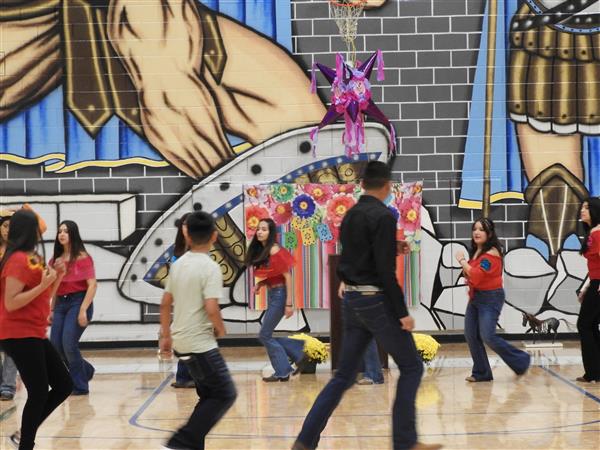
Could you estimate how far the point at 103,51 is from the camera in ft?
48.2

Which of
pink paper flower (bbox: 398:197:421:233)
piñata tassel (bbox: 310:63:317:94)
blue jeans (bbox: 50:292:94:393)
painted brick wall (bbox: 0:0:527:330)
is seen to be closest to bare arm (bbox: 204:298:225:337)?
blue jeans (bbox: 50:292:94:393)

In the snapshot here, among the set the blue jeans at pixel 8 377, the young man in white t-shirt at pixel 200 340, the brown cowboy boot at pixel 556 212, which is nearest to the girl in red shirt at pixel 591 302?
the brown cowboy boot at pixel 556 212

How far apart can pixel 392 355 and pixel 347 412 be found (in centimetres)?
259

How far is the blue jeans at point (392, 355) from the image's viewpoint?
265 inches

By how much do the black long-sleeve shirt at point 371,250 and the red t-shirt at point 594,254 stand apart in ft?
14.9

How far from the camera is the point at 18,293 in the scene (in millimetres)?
6918

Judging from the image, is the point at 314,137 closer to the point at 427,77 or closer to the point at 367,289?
the point at 427,77

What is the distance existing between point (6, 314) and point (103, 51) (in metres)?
8.26

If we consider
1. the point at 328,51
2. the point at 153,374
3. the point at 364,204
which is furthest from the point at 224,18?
the point at 364,204

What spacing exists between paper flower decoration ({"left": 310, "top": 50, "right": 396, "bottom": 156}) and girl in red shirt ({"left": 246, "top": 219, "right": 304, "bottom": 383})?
2740 millimetres

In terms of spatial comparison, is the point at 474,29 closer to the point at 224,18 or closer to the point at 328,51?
the point at 328,51

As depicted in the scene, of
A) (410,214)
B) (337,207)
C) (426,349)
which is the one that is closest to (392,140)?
(410,214)

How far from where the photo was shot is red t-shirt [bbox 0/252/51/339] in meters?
6.92

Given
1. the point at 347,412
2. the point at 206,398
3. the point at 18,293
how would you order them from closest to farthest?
the point at 206,398 → the point at 18,293 → the point at 347,412
